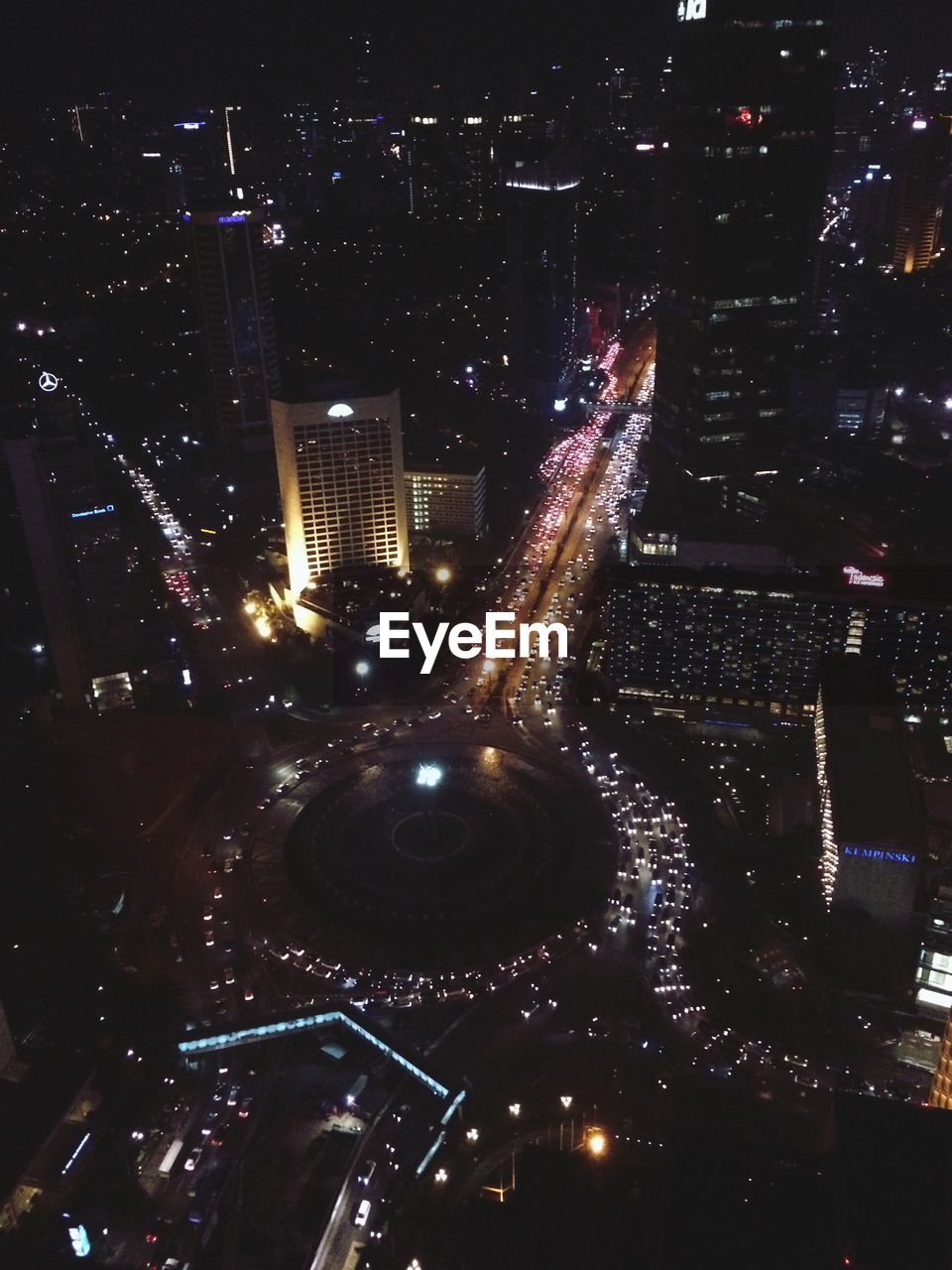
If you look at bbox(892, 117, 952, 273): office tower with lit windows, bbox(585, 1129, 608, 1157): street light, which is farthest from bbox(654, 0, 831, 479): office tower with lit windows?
bbox(892, 117, 952, 273): office tower with lit windows

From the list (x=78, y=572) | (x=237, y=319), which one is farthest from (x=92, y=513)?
(x=237, y=319)

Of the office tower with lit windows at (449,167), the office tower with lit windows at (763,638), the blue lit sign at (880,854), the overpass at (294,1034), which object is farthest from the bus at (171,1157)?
the office tower with lit windows at (449,167)

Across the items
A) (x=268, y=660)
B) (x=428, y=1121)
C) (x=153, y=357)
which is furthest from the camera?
(x=153, y=357)

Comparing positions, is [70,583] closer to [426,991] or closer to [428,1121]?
[426,991]

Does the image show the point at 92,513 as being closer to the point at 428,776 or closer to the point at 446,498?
the point at 428,776

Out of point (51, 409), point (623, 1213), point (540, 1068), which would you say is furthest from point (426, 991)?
point (51, 409)

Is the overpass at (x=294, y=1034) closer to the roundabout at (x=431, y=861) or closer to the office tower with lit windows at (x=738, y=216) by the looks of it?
the roundabout at (x=431, y=861)

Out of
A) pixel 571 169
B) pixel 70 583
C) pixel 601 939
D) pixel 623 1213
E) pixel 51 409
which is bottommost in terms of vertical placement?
pixel 601 939

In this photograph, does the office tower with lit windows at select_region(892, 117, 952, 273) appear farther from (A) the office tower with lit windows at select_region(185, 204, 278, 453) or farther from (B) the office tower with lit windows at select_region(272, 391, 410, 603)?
(B) the office tower with lit windows at select_region(272, 391, 410, 603)
